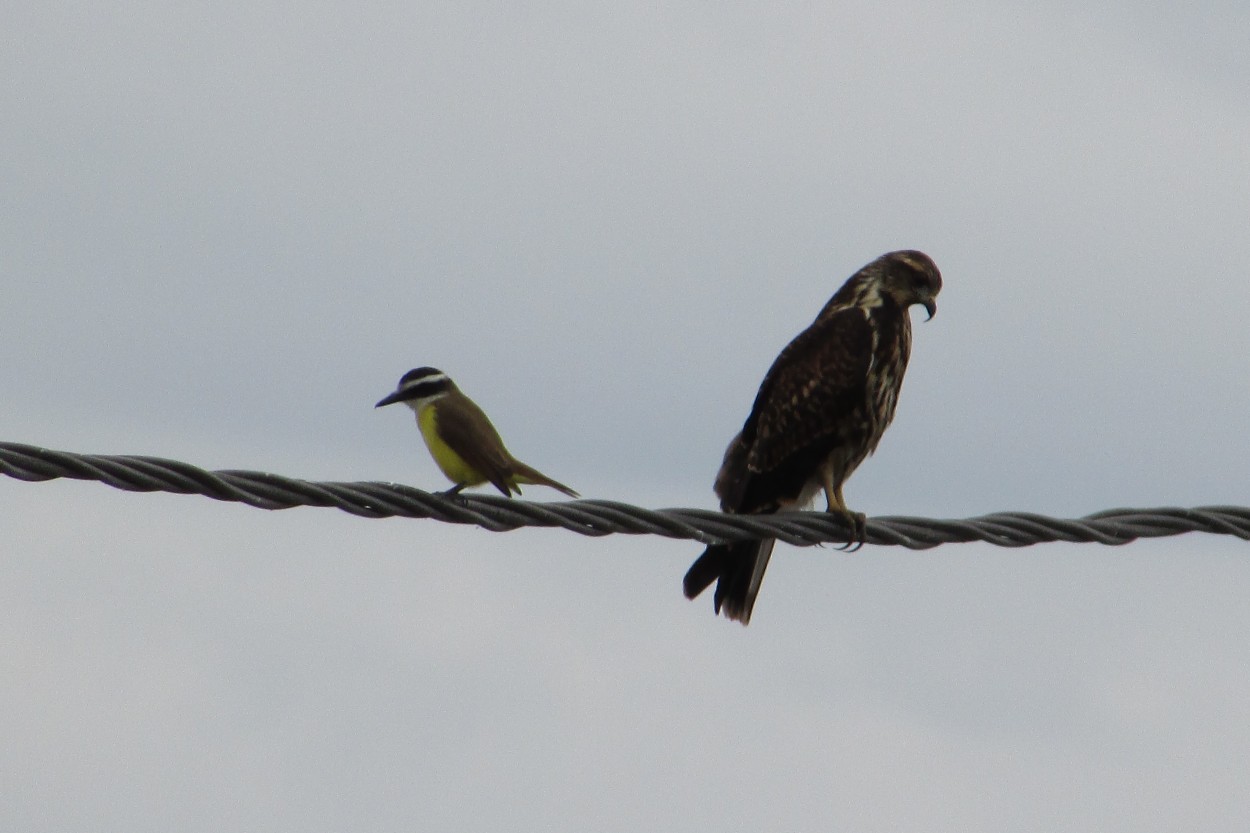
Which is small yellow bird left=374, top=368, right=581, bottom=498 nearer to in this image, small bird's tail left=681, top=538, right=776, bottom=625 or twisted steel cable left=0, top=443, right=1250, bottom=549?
small bird's tail left=681, top=538, right=776, bottom=625

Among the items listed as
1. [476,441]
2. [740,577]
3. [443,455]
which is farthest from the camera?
[443,455]

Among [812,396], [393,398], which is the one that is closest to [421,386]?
[393,398]

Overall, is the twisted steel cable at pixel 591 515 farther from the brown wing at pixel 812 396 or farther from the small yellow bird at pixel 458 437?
the small yellow bird at pixel 458 437

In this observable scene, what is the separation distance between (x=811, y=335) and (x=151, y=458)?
142 inches

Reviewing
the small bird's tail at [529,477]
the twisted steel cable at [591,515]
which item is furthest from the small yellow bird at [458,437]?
the twisted steel cable at [591,515]

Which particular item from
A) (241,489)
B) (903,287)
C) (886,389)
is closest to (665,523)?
(241,489)

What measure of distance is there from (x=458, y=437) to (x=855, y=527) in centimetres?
230

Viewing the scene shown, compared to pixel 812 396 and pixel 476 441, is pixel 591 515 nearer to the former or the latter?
pixel 812 396

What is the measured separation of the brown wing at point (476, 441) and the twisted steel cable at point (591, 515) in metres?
1.91

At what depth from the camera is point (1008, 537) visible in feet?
15.8

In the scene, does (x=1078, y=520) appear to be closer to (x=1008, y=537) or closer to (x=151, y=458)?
(x=1008, y=537)

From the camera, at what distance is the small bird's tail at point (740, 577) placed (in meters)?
6.37

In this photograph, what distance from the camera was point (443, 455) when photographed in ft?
24.3

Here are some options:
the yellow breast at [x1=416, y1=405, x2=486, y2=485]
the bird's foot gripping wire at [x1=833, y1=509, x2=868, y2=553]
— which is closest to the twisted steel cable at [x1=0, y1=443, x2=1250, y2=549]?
the bird's foot gripping wire at [x1=833, y1=509, x2=868, y2=553]
